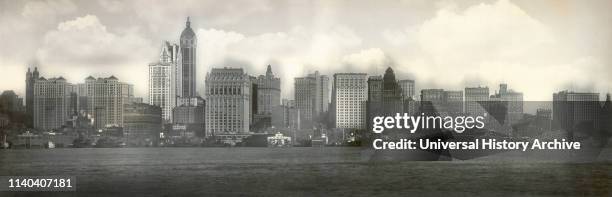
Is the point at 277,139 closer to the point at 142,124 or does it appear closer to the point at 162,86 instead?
the point at 142,124

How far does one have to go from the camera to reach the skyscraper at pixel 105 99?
15.4 metres

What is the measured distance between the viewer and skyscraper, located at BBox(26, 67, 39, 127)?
13398mm

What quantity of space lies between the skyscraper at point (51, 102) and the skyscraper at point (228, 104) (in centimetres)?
272

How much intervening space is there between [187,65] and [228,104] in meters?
3.75

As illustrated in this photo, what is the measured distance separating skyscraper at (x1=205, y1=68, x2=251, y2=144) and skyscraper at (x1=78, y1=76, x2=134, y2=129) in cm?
167

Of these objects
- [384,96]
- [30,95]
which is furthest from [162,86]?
[384,96]

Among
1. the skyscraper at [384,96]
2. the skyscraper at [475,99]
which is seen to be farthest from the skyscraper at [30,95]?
the skyscraper at [475,99]

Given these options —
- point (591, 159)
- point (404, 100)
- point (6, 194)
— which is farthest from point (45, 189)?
point (591, 159)

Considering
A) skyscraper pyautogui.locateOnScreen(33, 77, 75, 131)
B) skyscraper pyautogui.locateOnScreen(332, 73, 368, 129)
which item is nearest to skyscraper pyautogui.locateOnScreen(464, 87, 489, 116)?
skyscraper pyautogui.locateOnScreen(332, 73, 368, 129)

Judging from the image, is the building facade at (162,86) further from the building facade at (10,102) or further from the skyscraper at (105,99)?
the building facade at (10,102)

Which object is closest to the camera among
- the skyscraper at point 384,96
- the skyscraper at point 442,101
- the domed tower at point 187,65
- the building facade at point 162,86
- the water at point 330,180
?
the water at point 330,180

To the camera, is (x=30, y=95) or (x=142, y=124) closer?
(x=30, y=95)

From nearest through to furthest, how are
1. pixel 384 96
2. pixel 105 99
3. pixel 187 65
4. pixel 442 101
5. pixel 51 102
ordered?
1. pixel 442 101
2. pixel 384 96
3. pixel 187 65
4. pixel 51 102
5. pixel 105 99

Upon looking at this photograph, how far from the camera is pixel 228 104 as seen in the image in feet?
61.8
